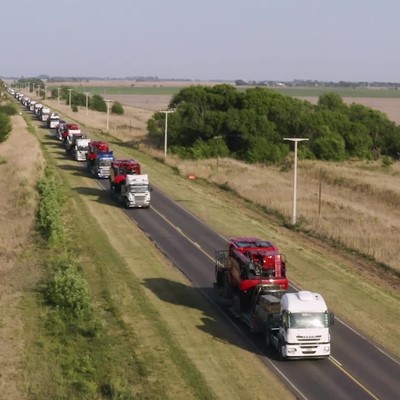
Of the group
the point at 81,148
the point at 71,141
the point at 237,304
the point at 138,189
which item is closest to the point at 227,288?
the point at 237,304

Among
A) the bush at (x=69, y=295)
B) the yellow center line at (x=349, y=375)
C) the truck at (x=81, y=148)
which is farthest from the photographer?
the truck at (x=81, y=148)

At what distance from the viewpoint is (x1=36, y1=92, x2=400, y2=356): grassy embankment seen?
39656mm

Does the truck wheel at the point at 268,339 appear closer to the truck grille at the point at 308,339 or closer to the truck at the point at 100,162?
the truck grille at the point at 308,339

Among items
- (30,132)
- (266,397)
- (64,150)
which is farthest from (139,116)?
(266,397)

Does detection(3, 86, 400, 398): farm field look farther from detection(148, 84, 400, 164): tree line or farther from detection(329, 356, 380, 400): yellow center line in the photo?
detection(148, 84, 400, 164): tree line

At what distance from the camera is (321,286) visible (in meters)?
41.3

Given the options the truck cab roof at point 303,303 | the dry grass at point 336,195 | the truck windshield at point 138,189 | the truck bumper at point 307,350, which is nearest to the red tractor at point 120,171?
the truck windshield at point 138,189

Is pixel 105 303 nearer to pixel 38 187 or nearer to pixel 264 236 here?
pixel 264 236

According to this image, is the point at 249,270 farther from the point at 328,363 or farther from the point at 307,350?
the point at 328,363

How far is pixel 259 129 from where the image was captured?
109m

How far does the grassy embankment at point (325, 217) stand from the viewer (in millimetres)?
39656

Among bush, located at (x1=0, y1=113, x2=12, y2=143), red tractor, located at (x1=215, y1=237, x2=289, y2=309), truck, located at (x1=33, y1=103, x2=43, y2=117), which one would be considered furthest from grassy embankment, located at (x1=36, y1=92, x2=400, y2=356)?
truck, located at (x1=33, y1=103, x2=43, y2=117)

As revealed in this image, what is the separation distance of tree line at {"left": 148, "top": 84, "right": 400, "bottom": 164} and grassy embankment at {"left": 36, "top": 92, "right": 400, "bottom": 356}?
16.7 feet

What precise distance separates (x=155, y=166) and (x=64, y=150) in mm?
15525
